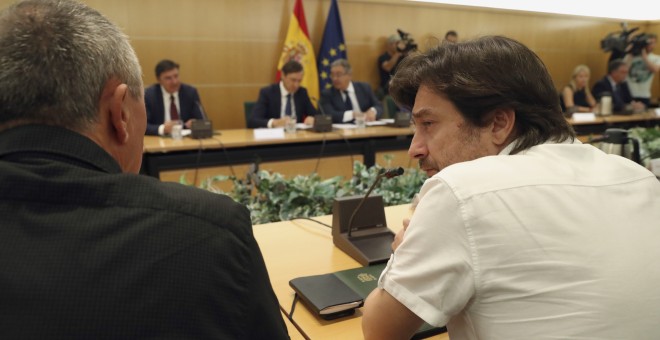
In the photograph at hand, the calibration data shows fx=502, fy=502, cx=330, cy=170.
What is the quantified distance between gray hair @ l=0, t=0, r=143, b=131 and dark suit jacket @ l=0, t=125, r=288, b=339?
30 millimetres

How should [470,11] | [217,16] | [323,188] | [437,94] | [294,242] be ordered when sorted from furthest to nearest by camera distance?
[470,11]
[217,16]
[323,188]
[294,242]
[437,94]

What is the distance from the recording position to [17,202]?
636 mm

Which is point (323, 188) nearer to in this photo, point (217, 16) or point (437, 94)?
point (437, 94)

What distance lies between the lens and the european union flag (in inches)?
255

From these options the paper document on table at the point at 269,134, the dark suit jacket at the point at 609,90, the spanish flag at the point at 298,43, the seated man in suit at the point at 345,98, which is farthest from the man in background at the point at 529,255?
the dark suit jacket at the point at 609,90

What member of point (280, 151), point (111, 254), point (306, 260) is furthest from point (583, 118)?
point (111, 254)

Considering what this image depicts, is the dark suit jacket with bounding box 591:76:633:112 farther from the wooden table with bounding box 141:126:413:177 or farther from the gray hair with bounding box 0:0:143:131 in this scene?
the gray hair with bounding box 0:0:143:131

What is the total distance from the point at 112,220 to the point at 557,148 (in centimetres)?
78

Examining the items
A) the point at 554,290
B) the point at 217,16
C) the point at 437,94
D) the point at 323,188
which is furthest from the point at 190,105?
the point at 554,290

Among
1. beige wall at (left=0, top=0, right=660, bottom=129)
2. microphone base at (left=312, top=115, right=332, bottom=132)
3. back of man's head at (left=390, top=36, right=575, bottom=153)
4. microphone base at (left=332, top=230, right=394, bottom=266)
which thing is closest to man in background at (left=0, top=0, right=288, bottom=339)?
back of man's head at (left=390, top=36, right=575, bottom=153)

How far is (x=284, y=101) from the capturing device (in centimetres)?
516

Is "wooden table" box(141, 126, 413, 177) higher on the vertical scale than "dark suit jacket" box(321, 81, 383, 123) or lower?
lower

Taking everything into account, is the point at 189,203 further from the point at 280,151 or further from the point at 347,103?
the point at 347,103

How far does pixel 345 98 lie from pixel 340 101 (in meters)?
0.10
